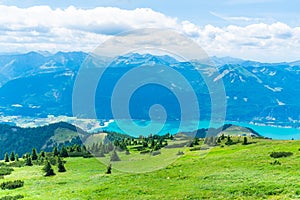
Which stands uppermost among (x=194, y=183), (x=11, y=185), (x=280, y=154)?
(x=280, y=154)

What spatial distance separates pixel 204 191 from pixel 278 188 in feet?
19.1

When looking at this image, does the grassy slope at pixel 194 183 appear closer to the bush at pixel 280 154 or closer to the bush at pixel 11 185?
the bush at pixel 280 154

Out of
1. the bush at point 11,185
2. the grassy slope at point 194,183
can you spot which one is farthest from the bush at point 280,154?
the bush at point 11,185

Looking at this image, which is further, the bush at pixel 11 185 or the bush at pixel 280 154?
the bush at pixel 280 154

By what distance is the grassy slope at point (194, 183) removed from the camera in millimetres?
27220

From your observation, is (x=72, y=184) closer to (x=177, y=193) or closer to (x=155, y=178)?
(x=155, y=178)

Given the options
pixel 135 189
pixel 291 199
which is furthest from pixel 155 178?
pixel 291 199

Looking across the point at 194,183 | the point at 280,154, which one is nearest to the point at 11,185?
the point at 194,183

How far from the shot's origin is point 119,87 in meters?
30.3

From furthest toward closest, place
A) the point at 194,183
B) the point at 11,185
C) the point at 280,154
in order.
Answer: the point at 280,154 → the point at 11,185 → the point at 194,183

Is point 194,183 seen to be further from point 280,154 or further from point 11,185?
point 11,185

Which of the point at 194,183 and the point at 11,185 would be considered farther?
the point at 11,185

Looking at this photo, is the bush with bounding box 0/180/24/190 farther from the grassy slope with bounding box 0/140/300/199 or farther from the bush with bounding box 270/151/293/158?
the bush with bounding box 270/151/293/158

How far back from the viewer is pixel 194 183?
108ft
